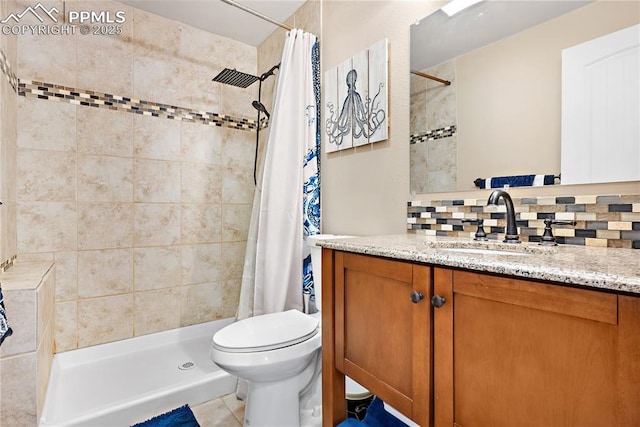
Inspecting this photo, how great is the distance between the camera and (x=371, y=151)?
174 cm

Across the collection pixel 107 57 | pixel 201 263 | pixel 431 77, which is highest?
pixel 107 57

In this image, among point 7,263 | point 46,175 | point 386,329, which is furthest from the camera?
point 46,175

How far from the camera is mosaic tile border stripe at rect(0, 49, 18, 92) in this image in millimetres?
1513

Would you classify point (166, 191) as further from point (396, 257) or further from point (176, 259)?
point (396, 257)

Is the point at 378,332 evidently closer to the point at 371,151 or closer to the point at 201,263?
the point at 371,151

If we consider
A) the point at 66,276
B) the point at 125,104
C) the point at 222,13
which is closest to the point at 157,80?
the point at 125,104

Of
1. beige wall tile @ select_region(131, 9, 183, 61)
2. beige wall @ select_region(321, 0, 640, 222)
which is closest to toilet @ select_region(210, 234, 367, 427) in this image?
beige wall @ select_region(321, 0, 640, 222)

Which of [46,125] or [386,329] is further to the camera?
[46,125]

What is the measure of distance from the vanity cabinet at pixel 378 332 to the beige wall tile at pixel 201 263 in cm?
159

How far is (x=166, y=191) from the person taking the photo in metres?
2.32

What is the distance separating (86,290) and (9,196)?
72 centimetres

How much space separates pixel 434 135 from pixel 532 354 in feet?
3.32

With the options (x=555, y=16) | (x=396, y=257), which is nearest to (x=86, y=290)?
(x=396, y=257)

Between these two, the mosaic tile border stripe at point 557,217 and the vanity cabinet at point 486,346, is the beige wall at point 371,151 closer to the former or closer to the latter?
the mosaic tile border stripe at point 557,217
